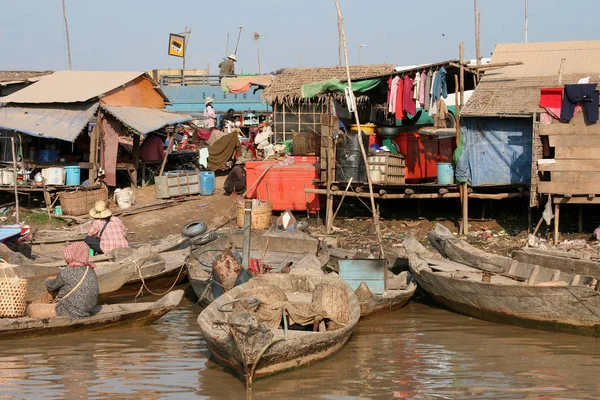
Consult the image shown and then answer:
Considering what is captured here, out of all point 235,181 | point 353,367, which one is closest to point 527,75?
point 235,181

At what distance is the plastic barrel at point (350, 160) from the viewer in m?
15.4

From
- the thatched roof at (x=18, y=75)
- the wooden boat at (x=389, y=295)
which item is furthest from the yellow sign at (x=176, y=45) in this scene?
the wooden boat at (x=389, y=295)

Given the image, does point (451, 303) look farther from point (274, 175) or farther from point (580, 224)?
point (274, 175)

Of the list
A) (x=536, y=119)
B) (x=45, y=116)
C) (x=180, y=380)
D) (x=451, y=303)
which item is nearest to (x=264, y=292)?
(x=180, y=380)

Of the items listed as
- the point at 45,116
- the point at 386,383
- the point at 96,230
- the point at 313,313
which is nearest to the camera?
the point at 386,383

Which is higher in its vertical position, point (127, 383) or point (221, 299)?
point (221, 299)

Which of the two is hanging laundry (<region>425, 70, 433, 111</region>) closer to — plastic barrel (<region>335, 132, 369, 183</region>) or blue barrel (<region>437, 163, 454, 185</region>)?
blue barrel (<region>437, 163, 454, 185</region>)

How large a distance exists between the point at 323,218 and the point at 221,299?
7.57 meters

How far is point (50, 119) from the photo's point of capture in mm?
18391

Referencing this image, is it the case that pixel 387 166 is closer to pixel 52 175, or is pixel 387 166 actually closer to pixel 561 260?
pixel 561 260

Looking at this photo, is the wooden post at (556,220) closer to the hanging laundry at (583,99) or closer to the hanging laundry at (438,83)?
the hanging laundry at (583,99)

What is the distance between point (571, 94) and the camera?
13602 millimetres

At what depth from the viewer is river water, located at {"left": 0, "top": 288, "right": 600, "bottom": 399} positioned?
8.20 m

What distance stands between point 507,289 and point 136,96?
12093 millimetres
